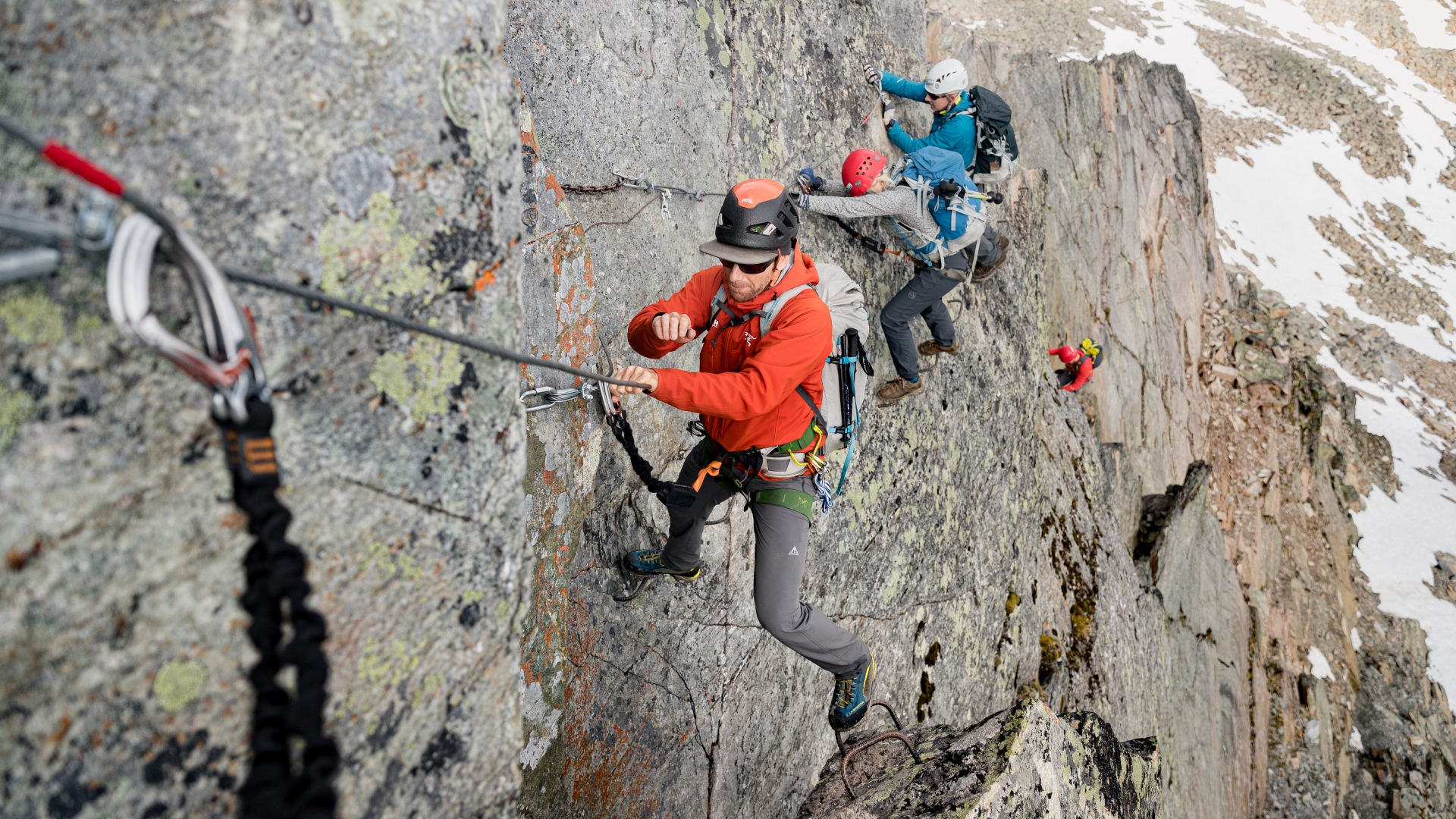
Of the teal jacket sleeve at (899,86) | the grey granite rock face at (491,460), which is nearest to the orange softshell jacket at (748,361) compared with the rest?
the grey granite rock face at (491,460)

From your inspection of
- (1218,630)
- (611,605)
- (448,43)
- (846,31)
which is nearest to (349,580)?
(448,43)

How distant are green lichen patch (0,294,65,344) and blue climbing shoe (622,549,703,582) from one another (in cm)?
430

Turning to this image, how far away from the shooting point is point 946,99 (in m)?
9.43

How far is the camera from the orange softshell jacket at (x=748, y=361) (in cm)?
437

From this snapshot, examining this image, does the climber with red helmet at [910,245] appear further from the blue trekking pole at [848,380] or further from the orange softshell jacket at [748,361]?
the orange softshell jacket at [748,361]

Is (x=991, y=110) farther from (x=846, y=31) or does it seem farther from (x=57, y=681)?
(x=57, y=681)

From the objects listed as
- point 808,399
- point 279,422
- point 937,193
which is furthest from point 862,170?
point 279,422

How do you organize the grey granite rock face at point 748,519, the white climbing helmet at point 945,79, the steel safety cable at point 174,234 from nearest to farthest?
the steel safety cable at point 174,234 → the grey granite rock face at point 748,519 → the white climbing helmet at point 945,79

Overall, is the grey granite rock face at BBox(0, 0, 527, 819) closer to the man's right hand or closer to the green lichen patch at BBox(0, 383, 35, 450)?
the green lichen patch at BBox(0, 383, 35, 450)

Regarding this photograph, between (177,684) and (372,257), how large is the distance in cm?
137

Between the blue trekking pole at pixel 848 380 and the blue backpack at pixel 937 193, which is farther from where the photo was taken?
the blue backpack at pixel 937 193

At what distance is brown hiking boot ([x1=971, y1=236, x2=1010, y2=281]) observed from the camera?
984 centimetres

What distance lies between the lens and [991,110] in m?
9.35

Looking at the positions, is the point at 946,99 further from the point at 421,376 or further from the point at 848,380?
the point at 421,376
